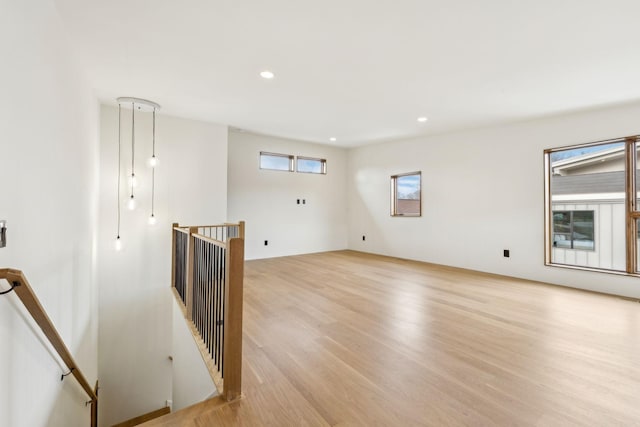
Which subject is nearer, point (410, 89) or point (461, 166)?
point (410, 89)

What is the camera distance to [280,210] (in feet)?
21.9

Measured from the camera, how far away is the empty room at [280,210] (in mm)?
1711

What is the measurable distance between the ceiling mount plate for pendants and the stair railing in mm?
1998

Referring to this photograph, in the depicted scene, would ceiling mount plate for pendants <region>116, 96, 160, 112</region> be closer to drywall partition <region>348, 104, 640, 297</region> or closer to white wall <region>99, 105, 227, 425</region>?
white wall <region>99, 105, 227, 425</region>

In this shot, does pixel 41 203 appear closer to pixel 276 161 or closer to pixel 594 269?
pixel 276 161

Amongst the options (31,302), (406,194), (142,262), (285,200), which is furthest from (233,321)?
(406,194)

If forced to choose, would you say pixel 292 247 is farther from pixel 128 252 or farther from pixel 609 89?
pixel 609 89

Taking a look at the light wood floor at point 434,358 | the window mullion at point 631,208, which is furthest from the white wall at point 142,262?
the window mullion at point 631,208

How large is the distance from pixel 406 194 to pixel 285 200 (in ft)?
9.17

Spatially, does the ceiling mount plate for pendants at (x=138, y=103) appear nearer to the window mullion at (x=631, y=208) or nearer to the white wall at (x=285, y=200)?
the white wall at (x=285, y=200)

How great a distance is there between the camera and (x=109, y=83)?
3.56 meters

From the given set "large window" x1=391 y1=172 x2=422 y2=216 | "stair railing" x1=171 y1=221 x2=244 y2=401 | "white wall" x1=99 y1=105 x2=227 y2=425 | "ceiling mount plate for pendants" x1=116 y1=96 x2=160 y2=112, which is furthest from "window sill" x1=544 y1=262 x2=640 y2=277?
"ceiling mount plate for pendants" x1=116 y1=96 x2=160 y2=112

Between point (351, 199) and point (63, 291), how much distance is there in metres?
6.26

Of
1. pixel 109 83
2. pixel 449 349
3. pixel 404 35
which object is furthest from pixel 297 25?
pixel 449 349
